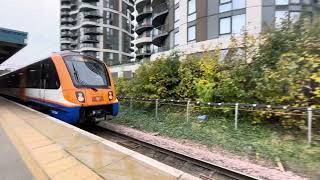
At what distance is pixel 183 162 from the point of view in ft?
24.6

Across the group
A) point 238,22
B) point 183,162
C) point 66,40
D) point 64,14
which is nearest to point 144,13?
point 238,22

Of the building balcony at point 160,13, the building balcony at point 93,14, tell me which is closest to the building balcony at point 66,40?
the building balcony at point 93,14

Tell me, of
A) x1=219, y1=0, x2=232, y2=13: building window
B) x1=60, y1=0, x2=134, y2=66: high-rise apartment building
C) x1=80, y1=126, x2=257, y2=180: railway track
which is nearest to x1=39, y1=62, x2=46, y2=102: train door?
x1=80, y1=126, x2=257, y2=180: railway track

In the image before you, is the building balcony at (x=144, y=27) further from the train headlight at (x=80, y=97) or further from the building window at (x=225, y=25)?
the train headlight at (x=80, y=97)

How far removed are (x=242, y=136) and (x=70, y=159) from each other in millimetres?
5874

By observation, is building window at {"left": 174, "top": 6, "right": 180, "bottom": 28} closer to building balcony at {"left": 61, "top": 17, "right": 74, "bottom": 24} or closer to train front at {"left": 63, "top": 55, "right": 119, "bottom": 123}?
train front at {"left": 63, "top": 55, "right": 119, "bottom": 123}

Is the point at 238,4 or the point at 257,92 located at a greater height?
the point at 238,4

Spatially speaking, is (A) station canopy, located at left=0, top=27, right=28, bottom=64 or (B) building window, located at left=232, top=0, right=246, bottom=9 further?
(B) building window, located at left=232, top=0, right=246, bottom=9

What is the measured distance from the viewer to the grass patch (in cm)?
704

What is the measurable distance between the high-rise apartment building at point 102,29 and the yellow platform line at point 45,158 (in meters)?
60.8

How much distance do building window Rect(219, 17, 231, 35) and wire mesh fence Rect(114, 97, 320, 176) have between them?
43.5 ft

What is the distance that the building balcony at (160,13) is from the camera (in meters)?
35.2

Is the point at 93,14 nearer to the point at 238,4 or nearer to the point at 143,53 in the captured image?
the point at 143,53

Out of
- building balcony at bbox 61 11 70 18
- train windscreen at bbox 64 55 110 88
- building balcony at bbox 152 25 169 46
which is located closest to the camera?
train windscreen at bbox 64 55 110 88
